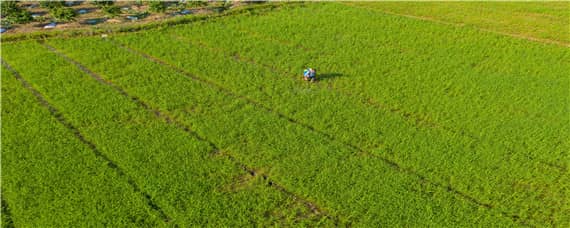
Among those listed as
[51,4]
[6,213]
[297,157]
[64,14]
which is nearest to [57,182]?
[6,213]

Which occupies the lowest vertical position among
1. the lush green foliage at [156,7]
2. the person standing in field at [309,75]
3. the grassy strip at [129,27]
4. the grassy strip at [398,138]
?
the grassy strip at [398,138]

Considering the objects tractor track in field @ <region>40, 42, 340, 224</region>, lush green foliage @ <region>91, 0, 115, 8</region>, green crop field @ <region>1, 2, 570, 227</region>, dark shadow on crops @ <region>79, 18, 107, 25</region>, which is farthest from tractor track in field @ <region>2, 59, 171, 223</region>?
lush green foliage @ <region>91, 0, 115, 8</region>

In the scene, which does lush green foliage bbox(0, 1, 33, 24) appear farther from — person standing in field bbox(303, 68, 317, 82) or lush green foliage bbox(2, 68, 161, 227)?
person standing in field bbox(303, 68, 317, 82)

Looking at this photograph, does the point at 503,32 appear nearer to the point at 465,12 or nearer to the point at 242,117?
the point at 465,12

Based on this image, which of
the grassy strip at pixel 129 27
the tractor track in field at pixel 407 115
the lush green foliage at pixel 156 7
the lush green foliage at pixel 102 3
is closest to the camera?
the tractor track in field at pixel 407 115

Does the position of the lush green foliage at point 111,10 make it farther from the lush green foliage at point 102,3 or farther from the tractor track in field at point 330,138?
the tractor track in field at point 330,138

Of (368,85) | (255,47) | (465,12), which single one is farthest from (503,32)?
(255,47)

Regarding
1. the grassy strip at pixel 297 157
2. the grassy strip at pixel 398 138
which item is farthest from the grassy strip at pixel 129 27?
the grassy strip at pixel 398 138
